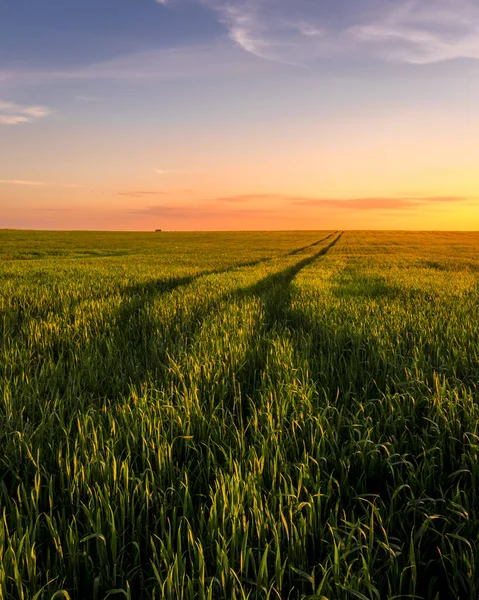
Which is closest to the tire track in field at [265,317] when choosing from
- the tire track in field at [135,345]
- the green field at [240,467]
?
the green field at [240,467]

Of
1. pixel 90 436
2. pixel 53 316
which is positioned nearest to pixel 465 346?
pixel 90 436

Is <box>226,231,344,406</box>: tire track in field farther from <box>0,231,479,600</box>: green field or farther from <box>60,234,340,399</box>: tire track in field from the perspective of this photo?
<box>60,234,340,399</box>: tire track in field

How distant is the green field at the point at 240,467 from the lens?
4.86 feet

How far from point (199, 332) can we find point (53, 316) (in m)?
2.96

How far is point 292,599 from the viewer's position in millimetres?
1431

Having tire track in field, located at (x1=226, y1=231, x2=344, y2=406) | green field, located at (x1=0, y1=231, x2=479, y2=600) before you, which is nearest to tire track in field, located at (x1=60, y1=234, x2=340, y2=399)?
green field, located at (x1=0, y1=231, x2=479, y2=600)

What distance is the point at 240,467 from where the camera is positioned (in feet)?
6.54

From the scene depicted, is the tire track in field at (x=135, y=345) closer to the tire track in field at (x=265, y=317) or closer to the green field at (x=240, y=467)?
the green field at (x=240, y=467)

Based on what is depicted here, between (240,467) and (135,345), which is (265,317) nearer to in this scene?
(135,345)

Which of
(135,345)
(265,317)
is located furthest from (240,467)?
(265,317)

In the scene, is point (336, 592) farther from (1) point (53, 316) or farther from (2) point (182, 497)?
(1) point (53, 316)

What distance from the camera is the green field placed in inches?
58.4

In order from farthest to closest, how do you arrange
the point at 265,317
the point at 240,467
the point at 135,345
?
the point at 265,317
the point at 135,345
the point at 240,467

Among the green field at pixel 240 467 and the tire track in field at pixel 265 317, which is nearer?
the green field at pixel 240 467
